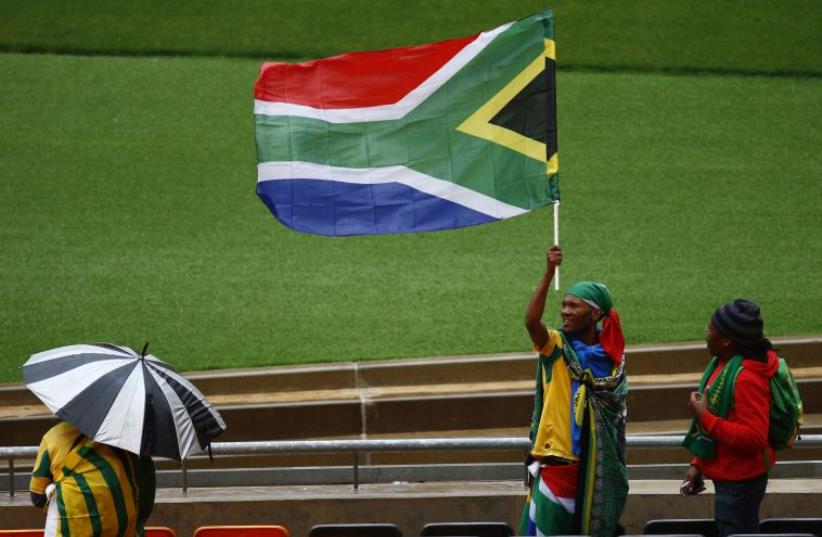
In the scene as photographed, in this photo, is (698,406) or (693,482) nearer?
(698,406)

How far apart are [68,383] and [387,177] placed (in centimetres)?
222

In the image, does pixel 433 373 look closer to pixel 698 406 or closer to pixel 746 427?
pixel 698 406

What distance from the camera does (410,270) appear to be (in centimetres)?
1323

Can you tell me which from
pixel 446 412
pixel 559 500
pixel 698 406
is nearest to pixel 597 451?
pixel 559 500

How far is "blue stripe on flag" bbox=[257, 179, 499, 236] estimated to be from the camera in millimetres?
6660

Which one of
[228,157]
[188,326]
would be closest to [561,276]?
[188,326]

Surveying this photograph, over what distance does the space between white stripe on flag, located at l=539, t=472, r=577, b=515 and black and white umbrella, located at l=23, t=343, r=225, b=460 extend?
57.5 inches

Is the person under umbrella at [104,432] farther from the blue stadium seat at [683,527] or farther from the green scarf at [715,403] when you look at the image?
the green scarf at [715,403]

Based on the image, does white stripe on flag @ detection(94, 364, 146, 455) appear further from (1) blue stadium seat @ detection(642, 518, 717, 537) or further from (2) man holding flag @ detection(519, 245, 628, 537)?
(1) blue stadium seat @ detection(642, 518, 717, 537)

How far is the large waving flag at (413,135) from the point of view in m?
6.59

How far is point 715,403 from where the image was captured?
5523mm

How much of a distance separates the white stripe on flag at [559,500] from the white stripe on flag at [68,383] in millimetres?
1926

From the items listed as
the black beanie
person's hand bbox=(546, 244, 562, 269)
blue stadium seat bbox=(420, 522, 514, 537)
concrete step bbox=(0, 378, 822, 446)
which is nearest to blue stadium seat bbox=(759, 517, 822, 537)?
the black beanie

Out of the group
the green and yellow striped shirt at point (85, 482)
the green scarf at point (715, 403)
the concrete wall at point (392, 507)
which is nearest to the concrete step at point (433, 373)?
the concrete wall at point (392, 507)
